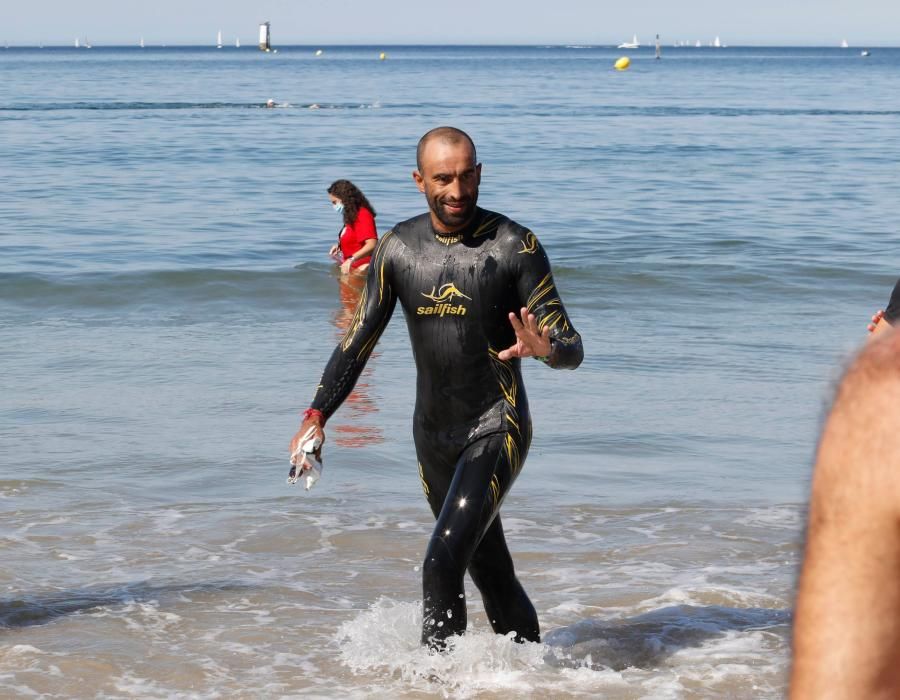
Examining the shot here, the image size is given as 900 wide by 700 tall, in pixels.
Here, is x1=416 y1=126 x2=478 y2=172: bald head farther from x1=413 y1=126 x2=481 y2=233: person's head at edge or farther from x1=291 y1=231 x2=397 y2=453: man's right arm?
x1=291 y1=231 x2=397 y2=453: man's right arm

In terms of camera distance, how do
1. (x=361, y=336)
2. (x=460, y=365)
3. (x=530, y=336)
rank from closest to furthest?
1. (x=530, y=336)
2. (x=460, y=365)
3. (x=361, y=336)

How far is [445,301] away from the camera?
4977 mm

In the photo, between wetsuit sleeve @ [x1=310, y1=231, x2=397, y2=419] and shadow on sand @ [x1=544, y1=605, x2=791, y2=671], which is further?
shadow on sand @ [x1=544, y1=605, x2=791, y2=671]

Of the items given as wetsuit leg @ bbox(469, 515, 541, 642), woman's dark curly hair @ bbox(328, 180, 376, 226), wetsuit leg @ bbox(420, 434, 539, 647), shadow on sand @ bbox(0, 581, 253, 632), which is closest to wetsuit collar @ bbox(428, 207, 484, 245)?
wetsuit leg @ bbox(420, 434, 539, 647)

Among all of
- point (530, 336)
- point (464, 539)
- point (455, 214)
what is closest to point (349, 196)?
point (455, 214)

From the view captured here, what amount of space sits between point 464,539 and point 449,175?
50.1 inches

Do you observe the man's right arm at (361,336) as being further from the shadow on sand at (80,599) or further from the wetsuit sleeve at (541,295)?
the shadow on sand at (80,599)

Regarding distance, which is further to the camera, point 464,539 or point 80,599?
point 80,599

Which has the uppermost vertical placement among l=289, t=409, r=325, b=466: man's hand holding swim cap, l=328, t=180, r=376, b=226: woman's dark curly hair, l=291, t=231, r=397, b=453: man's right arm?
l=291, t=231, r=397, b=453: man's right arm

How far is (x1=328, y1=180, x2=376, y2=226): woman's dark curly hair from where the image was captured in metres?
14.0

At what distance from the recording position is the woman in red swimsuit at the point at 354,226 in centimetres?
1408

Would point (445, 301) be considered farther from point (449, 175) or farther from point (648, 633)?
point (648, 633)

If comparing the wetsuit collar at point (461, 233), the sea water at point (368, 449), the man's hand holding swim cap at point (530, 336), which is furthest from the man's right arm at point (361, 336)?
the sea water at point (368, 449)

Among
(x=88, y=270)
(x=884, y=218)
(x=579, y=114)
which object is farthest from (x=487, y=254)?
(x=579, y=114)
